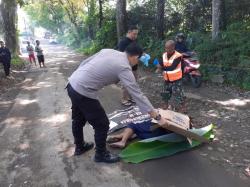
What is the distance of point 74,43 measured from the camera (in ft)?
154

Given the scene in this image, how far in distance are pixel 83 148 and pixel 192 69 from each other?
573cm

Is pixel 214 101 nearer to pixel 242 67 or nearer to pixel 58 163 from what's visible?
pixel 242 67

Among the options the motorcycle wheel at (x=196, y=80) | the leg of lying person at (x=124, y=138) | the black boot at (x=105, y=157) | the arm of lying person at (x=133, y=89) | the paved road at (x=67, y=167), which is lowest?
the paved road at (x=67, y=167)

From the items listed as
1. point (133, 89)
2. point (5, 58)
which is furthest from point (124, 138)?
point (5, 58)

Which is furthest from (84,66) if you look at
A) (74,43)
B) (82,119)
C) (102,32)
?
(74,43)

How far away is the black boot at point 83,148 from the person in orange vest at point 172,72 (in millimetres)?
2618

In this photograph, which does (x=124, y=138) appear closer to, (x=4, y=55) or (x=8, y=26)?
(x=4, y=55)

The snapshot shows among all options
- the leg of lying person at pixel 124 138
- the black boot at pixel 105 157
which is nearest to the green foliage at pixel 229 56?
the leg of lying person at pixel 124 138

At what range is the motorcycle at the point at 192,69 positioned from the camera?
35.2 feet

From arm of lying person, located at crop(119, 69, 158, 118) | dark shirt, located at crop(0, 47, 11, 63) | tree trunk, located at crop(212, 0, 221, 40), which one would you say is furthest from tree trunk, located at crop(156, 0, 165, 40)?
arm of lying person, located at crop(119, 69, 158, 118)

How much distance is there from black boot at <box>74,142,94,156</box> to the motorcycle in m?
5.36

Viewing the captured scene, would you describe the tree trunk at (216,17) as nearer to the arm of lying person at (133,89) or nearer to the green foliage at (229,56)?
the green foliage at (229,56)

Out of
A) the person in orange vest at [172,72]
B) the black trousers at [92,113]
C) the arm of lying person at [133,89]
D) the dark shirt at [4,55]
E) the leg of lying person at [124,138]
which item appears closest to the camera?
the arm of lying person at [133,89]

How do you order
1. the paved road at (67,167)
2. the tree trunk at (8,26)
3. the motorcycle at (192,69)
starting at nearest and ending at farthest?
the paved road at (67,167), the motorcycle at (192,69), the tree trunk at (8,26)
